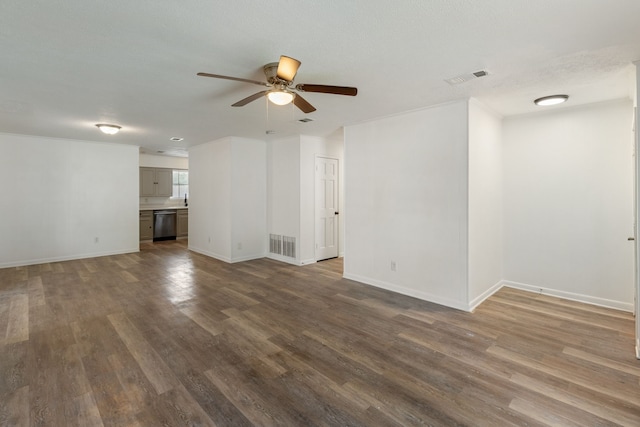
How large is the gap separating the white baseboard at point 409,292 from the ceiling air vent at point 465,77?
2440 mm

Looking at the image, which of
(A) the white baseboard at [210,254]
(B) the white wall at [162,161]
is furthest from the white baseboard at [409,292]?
(B) the white wall at [162,161]

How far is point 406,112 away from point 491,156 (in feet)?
4.19

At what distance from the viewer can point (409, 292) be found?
407 cm

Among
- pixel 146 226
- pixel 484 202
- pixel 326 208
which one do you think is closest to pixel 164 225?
pixel 146 226

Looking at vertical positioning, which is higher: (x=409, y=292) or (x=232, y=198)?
(x=232, y=198)

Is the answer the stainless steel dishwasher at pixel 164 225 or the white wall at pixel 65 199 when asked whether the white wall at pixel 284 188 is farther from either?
the stainless steel dishwasher at pixel 164 225

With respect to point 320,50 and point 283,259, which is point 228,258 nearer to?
point 283,259

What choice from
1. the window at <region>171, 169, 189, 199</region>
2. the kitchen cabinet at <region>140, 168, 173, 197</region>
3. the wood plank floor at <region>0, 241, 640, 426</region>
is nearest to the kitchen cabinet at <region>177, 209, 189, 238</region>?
the kitchen cabinet at <region>140, 168, 173, 197</region>

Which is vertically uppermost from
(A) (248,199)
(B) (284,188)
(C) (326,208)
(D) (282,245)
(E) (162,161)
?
(E) (162,161)

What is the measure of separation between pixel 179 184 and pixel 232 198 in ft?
15.0

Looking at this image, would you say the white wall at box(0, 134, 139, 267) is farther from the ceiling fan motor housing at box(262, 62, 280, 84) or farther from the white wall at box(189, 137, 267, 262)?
the ceiling fan motor housing at box(262, 62, 280, 84)

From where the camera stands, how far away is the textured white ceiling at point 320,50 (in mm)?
1814

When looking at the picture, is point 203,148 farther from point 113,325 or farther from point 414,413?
point 414,413

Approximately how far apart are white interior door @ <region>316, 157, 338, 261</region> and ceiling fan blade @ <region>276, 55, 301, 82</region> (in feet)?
12.1
